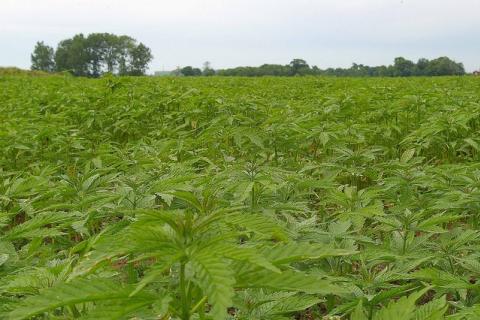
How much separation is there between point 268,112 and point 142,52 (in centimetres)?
6737

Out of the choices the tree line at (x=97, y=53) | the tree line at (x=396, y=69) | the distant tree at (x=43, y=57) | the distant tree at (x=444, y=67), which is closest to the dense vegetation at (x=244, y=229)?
the tree line at (x=396, y=69)

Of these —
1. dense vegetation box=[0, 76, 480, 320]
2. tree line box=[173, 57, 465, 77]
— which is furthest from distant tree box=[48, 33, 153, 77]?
dense vegetation box=[0, 76, 480, 320]

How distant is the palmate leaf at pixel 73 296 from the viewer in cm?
99

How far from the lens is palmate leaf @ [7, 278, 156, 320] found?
0.99 m

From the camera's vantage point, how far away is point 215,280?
908 mm

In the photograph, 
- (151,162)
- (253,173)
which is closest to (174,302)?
(253,173)

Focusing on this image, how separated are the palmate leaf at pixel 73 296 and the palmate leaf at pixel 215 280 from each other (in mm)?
195

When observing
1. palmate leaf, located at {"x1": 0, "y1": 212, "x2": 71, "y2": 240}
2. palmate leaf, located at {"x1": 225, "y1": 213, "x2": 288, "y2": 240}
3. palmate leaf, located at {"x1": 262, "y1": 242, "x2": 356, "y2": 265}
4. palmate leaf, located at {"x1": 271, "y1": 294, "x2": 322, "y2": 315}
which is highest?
palmate leaf, located at {"x1": 225, "y1": 213, "x2": 288, "y2": 240}

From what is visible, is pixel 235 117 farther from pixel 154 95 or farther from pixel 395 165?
pixel 154 95

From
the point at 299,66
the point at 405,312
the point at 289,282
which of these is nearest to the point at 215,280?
the point at 289,282

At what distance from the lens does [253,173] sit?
2.37 meters

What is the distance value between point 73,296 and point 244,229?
2.76ft

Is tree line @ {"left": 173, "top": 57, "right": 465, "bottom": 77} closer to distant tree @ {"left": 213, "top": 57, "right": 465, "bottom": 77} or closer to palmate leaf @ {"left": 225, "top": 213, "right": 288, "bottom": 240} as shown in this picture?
distant tree @ {"left": 213, "top": 57, "right": 465, "bottom": 77}

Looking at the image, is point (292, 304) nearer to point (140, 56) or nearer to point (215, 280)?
point (215, 280)
